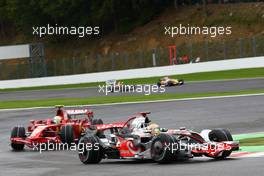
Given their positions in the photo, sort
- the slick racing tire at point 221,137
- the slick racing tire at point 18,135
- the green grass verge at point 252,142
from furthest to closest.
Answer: the slick racing tire at point 18,135 → the green grass verge at point 252,142 → the slick racing tire at point 221,137

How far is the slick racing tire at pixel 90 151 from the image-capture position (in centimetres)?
1680

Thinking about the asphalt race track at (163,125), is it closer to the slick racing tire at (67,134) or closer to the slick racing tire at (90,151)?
the slick racing tire at (90,151)

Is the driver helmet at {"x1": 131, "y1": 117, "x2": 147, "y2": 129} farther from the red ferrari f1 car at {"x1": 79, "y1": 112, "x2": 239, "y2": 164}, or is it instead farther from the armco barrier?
the armco barrier

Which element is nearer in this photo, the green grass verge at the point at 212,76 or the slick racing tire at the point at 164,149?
the slick racing tire at the point at 164,149

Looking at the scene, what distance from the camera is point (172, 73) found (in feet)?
196

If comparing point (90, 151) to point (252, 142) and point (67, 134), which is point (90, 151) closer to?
point (67, 134)

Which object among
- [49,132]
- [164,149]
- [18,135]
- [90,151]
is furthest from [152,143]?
[18,135]

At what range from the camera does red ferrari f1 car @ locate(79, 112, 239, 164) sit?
15.6 meters

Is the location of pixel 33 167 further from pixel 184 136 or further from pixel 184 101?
pixel 184 101

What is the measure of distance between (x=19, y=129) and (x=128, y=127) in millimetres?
5679

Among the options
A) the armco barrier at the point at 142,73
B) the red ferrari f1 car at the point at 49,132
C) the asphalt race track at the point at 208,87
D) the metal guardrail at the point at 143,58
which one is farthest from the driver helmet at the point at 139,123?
the metal guardrail at the point at 143,58

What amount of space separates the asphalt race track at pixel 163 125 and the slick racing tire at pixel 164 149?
0.47 feet

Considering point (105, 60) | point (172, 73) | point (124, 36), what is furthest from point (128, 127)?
point (124, 36)

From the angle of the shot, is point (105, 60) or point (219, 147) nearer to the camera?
point (219, 147)
